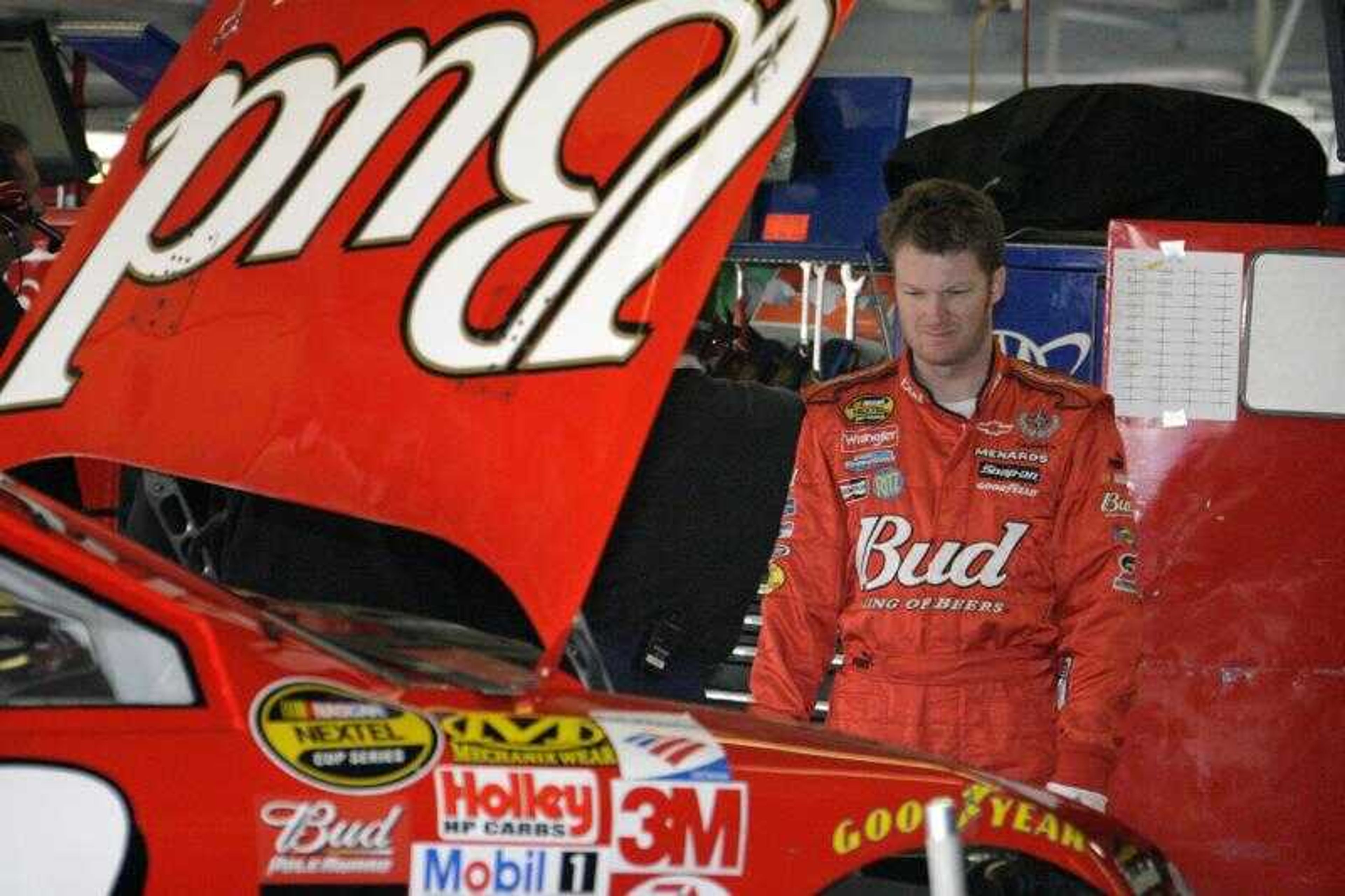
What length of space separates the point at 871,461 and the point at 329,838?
4.65 feet

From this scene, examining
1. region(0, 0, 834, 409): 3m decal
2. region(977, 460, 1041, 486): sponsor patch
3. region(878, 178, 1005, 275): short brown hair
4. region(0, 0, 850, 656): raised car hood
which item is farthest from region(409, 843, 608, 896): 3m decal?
region(878, 178, 1005, 275): short brown hair

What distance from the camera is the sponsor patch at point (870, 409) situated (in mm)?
3396

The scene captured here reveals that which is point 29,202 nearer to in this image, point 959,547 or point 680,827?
point 959,547

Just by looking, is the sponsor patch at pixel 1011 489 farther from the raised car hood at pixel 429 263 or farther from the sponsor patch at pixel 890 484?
the raised car hood at pixel 429 263

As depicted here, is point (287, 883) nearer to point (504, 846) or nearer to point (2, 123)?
point (504, 846)

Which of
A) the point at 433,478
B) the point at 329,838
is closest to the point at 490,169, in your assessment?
the point at 433,478

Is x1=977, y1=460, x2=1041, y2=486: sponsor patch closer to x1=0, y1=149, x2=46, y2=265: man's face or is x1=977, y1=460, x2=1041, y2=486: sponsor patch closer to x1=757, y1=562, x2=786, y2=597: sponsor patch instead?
x1=757, y1=562, x2=786, y2=597: sponsor patch

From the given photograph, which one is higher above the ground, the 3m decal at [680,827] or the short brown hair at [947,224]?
the short brown hair at [947,224]

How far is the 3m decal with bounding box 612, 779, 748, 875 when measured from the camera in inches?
90.4

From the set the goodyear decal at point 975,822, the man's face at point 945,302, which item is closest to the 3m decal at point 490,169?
the goodyear decal at point 975,822

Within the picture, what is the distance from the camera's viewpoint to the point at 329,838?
2189 millimetres

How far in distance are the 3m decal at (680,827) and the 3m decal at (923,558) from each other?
0.96 meters

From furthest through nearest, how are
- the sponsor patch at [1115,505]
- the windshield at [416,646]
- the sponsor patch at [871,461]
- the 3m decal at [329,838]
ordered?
the sponsor patch at [871,461] → the sponsor patch at [1115,505] → the windshield at [416,646] → the 3m decal at [329,838]

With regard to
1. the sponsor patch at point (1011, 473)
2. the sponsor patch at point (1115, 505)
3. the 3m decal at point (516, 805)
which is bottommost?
the 3m decal at point (516, 805)
